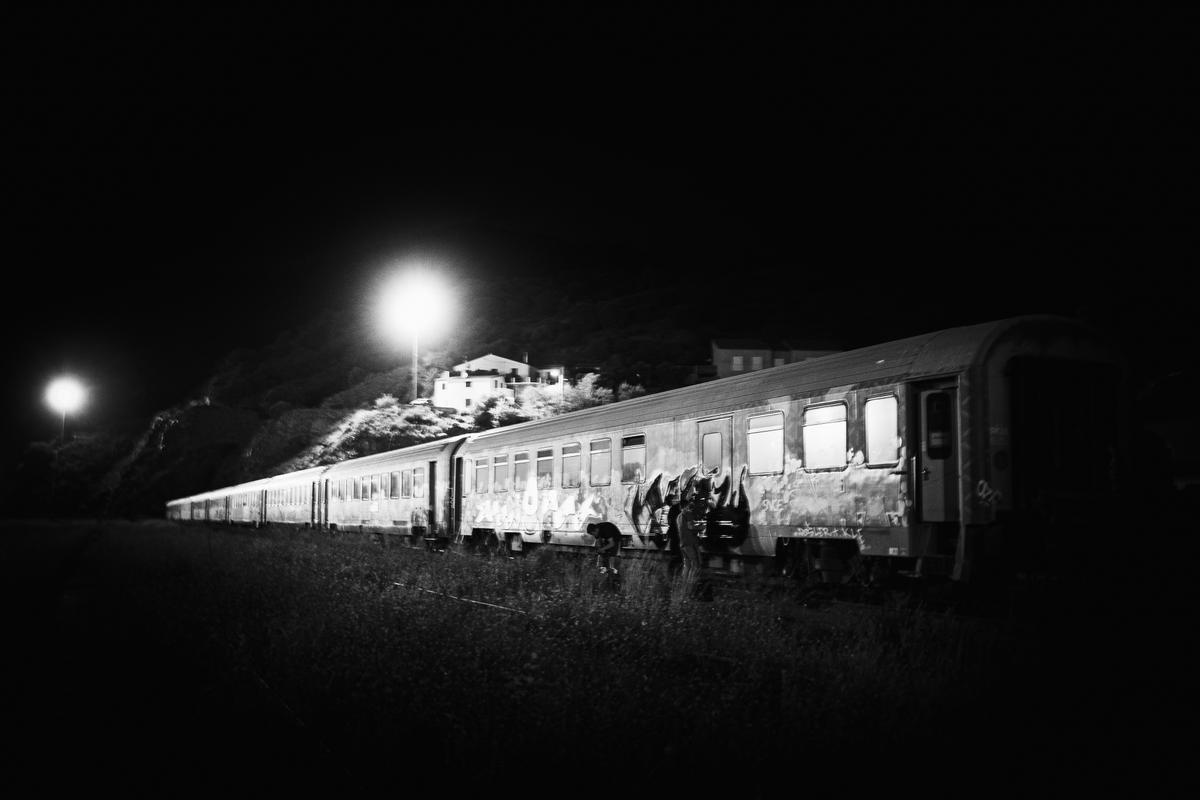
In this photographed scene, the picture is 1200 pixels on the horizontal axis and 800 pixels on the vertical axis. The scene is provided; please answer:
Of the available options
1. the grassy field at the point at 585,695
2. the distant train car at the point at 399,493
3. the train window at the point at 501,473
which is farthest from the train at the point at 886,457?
the distant train car at the point at 399,493

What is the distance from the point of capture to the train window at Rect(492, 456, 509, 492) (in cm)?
1922

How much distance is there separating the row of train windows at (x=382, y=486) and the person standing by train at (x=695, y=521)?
12.2 meters

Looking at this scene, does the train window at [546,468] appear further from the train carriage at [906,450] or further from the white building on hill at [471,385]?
the white building on hill at [471,385]

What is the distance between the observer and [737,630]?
27.6 ft

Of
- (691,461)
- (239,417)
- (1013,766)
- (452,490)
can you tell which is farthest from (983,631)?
(239,417)

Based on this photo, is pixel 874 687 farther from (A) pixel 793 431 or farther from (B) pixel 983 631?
(A) pixel 793 431

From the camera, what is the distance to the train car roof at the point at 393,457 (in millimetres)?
23031

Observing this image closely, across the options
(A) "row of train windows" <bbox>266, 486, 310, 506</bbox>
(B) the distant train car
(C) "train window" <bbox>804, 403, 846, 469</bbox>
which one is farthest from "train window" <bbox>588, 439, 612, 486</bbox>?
(A) "row of train windows" <bbox>266, 486, 310, 506</bbox>

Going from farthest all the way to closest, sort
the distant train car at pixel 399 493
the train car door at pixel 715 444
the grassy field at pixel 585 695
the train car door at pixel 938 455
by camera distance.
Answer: the distant train car at pixel 399 493 < the train car door at pixel 715 444 < the train car door at pixel 938 455 < the grassy field at pixel 585 695

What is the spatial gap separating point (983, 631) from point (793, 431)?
412cm

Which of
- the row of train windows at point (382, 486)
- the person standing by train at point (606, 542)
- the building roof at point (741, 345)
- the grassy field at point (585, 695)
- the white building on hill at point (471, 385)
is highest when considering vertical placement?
the building roof at point (741, 345)

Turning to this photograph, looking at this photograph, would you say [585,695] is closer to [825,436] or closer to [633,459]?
[825,436]

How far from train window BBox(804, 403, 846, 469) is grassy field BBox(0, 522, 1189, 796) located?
6.13 feet

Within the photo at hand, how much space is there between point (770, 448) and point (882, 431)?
1.98 metres
